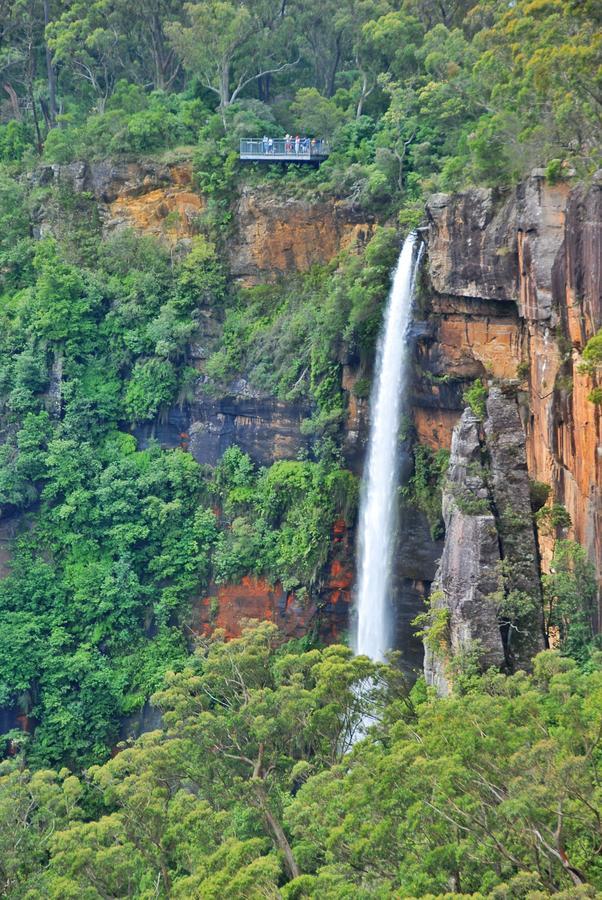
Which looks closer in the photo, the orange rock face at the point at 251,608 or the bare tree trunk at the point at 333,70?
the orange rock face at the point at 251,608

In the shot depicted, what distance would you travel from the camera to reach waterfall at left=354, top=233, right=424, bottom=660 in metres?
30.5

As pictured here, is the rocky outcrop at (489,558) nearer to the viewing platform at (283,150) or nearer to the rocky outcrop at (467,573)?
the rocky outcrop at (467,573)

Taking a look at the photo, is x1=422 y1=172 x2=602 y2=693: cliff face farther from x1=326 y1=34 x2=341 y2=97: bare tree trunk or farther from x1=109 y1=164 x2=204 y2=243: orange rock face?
x1=326 y1=34 x2=341 y2=97: bare tree trunk

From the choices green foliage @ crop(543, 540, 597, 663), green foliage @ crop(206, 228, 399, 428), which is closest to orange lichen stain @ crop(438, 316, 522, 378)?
green foliage @ crop(206, 228, 399, 428)

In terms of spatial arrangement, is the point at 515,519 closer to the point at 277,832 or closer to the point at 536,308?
the point at 536,308

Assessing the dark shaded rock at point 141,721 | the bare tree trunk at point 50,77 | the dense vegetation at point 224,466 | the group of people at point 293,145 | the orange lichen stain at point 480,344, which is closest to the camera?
the dense vegetation at point 224,466

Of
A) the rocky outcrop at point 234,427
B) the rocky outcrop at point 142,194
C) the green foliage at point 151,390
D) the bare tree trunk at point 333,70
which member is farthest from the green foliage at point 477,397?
the bare tree trunk at point 333,70

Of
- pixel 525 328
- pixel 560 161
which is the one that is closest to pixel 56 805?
pixel 525 328

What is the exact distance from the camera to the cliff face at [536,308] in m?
22.1

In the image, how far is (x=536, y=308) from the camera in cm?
2519

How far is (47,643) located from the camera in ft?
109

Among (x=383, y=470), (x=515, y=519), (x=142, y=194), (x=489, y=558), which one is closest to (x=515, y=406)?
(x=515, y=519)

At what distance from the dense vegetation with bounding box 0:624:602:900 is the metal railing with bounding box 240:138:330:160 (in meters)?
15.3

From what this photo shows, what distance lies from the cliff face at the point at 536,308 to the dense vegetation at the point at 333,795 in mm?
4472
